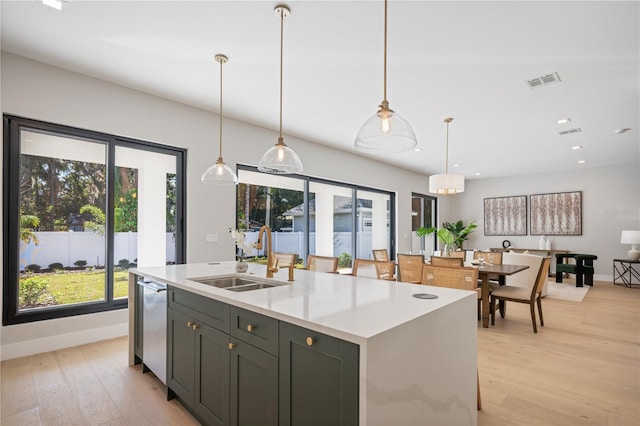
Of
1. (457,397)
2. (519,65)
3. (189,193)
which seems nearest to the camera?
(457,397)

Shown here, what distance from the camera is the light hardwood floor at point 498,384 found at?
2.16 m

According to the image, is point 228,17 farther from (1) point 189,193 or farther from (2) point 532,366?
(2) point 532,366

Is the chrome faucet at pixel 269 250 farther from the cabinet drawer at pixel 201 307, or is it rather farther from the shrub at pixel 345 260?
the shrub at pixel 345 260

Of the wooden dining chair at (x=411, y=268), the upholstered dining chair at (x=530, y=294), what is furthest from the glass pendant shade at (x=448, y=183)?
the upholstered dining chair at (x=530, y=294)

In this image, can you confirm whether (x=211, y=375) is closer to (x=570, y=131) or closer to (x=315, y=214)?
(x=315, y=214)

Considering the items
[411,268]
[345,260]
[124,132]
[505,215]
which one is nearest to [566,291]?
[505,215]

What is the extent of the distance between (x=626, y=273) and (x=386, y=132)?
356 inches

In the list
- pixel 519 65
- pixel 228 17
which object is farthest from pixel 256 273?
pixel 519 65

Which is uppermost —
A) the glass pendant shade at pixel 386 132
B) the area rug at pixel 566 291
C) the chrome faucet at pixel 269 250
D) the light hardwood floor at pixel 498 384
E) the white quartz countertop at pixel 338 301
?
the glass pendant shade at pixel 386 132

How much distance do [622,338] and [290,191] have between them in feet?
15.8

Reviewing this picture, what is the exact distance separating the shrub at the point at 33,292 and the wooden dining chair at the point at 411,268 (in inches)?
166

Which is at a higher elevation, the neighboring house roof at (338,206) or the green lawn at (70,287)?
the neighboring house roof at (338,206)

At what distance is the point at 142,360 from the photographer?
2.78 m

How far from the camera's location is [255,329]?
1.62 m
